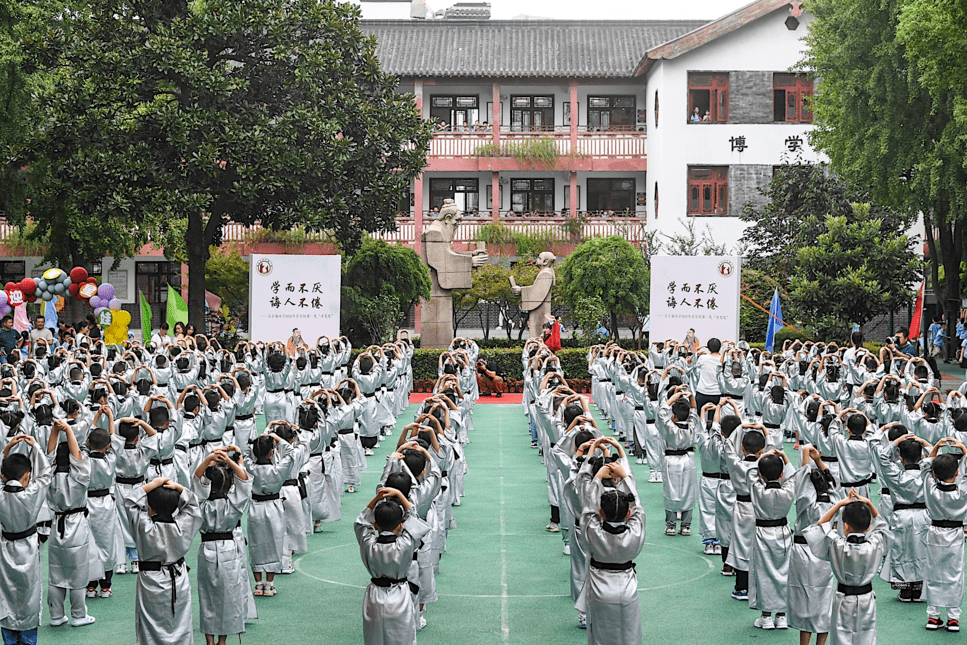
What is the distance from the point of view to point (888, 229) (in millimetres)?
24172

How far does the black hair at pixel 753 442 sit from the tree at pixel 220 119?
45.0 ft

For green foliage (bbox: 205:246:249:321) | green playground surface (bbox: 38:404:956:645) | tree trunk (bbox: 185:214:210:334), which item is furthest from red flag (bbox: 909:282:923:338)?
green foliage (bbox: 205:246:249:321)

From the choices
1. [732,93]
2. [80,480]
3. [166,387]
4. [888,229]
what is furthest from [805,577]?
[732,93]

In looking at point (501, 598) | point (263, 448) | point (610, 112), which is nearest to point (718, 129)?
point (610, 112)

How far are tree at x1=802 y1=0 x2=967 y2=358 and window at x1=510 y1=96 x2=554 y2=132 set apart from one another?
36.1 feet

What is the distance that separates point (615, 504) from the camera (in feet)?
19.9

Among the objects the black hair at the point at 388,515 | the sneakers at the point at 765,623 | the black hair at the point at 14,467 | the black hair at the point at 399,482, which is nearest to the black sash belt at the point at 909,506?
the sneakers at the point at 765,623

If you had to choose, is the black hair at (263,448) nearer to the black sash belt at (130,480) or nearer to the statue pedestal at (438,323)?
the black sash belt at (130,480)

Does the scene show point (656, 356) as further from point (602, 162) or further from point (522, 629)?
point (602, 162)

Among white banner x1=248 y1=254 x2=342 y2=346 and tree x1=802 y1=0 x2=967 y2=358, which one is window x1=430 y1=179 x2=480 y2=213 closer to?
tree x1=802 y1=0 x2=967 y2=358

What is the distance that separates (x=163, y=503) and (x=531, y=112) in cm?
2785

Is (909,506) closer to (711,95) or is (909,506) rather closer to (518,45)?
(711,95)

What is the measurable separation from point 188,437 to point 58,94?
482 inches

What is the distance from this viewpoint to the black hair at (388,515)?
19.7 ft
